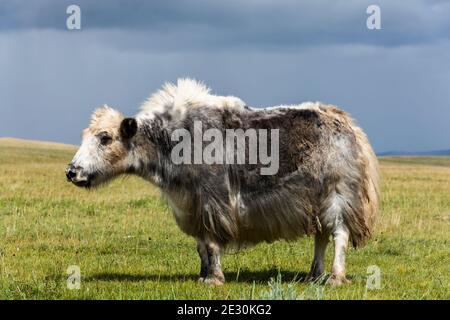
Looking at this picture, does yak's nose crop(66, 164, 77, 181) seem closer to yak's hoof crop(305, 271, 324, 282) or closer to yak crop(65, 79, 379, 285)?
yak crop(65, 79, 379, 285)

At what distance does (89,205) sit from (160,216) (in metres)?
2.95

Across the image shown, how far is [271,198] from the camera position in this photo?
11.5m

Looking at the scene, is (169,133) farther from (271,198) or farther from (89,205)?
(89,205)

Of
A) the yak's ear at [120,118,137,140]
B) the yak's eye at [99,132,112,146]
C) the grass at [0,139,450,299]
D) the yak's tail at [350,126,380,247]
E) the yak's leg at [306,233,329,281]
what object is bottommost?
the grass at [0,139,450,299]

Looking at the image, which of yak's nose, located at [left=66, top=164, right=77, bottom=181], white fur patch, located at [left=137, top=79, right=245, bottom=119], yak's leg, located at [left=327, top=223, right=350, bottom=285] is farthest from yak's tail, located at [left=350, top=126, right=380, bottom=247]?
yak's nose, located at [left=66, top=164, right=77, bottom=181]

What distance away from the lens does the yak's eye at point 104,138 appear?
1134 centimetres

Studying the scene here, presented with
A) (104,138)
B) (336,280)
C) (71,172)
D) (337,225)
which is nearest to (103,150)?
(104,138)

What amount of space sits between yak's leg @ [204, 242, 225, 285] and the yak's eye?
2205 millimetres

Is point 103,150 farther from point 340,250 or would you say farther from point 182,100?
point 340,250

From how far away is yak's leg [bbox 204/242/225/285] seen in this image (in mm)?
11398

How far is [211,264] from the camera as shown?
37.6 ft

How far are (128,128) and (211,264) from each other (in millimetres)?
2483

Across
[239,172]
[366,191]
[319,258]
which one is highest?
[239,172]

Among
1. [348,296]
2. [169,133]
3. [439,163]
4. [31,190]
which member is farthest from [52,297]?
[439,163]
